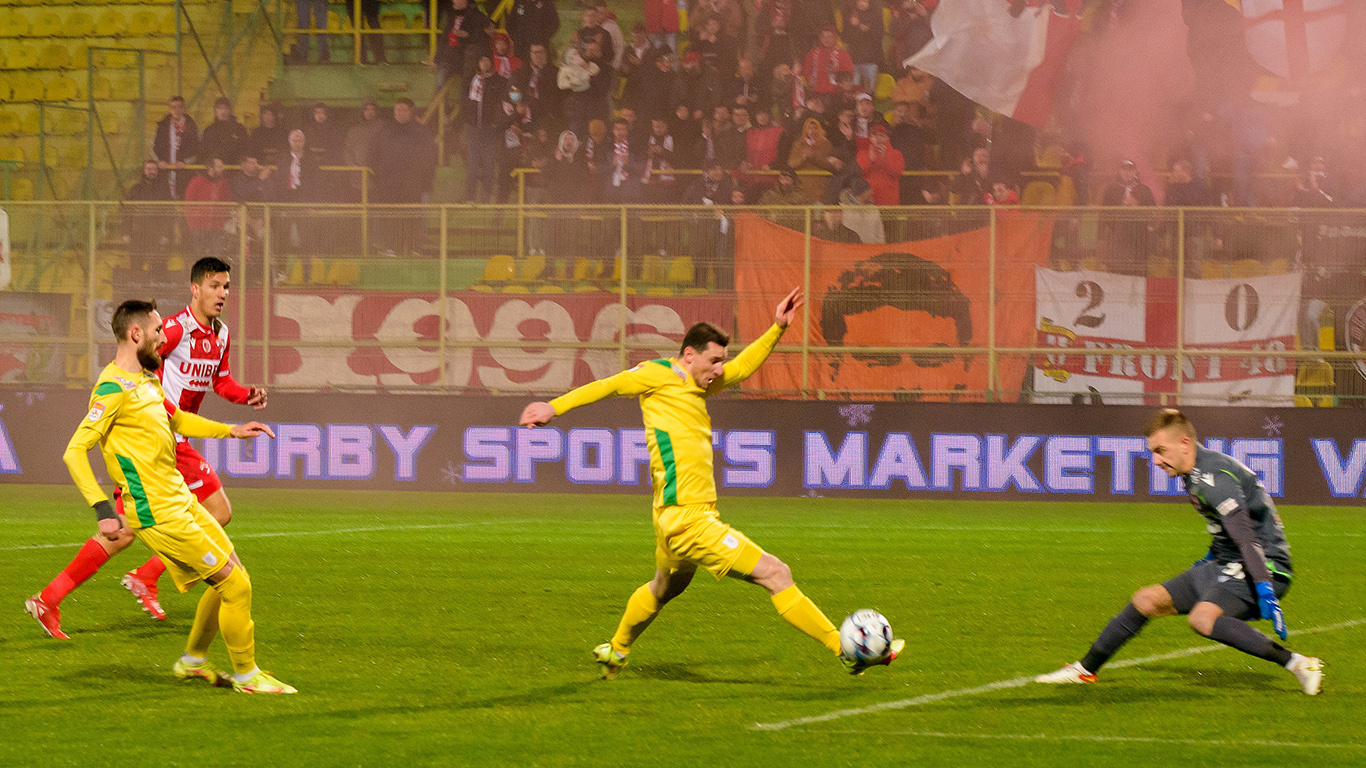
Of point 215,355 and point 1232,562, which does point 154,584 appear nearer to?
point 215,355

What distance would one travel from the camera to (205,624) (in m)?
7.10

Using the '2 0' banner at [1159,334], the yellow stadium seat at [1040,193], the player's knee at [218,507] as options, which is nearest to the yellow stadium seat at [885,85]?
the yellow stadium seat at [1040,193]

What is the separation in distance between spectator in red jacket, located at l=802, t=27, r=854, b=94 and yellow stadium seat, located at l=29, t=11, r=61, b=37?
1301 centimetres

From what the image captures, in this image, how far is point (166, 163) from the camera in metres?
21.9

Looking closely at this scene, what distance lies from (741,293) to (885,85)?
18.7 ft

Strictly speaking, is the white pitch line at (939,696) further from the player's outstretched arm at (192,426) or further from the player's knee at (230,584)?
the player's outstretched arm at (192,426)

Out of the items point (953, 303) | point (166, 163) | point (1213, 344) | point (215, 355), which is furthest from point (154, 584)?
point (166, 163)

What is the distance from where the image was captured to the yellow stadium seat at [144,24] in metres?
25.9

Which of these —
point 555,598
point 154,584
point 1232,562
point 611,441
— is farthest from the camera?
point 611,441

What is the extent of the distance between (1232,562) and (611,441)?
1123cm

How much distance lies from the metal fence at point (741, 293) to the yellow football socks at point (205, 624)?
35.1 ft

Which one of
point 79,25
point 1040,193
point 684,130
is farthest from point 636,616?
point 79,25

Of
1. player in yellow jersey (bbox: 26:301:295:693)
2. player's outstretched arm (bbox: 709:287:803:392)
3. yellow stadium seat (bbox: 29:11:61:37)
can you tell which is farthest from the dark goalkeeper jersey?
yellow stadium seat (bbox: 29:11:61:37)

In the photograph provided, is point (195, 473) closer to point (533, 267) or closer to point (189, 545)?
point (189, 545)
